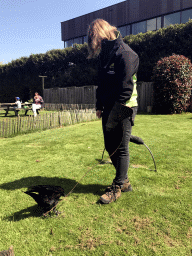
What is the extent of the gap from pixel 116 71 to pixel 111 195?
1497mm

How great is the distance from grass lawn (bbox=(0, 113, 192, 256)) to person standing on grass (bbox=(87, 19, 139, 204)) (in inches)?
13.0

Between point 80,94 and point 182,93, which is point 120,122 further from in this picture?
point 80,94

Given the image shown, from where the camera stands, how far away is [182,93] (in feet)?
37.6

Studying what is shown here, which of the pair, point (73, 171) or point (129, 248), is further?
point (73, 171)

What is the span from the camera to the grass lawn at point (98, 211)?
1.87 m

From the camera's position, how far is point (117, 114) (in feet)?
8.04

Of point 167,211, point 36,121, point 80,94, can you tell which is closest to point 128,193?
point 167,211

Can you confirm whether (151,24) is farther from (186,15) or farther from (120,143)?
(120,143)

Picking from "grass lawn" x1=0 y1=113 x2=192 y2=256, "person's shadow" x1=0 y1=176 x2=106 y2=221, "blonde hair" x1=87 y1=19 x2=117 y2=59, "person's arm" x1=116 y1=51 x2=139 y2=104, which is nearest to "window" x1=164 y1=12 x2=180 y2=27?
"grass lawn" x1=0 y1=113 x2=192 y2=256

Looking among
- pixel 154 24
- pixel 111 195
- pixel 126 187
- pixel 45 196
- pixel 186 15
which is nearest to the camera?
pixel 45 196

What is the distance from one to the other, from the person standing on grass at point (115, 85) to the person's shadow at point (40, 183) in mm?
400

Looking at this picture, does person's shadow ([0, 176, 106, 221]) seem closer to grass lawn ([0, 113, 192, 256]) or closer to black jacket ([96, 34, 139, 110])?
grass lawn ([0, 113, 192, 256])

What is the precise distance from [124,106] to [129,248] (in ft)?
4.64

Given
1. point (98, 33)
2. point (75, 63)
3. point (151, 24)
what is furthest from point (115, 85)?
point (151, 24)
